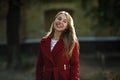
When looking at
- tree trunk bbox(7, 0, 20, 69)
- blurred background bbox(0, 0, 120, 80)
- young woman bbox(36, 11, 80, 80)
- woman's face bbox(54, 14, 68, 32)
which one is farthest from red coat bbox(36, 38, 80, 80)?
tree trunk bbox(7, 0, 20, 69)

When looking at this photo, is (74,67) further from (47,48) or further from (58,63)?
(47,48)

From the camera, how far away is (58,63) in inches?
222

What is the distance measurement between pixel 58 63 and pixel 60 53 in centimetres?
13

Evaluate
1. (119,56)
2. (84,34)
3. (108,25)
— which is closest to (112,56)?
(119,56)

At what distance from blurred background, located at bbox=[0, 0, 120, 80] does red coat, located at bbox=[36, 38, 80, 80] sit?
9.34 metres

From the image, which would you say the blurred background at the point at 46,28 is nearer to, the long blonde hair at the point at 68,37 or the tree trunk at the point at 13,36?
the tree trunk at the point at 13,36

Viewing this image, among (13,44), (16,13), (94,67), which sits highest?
(16,13)

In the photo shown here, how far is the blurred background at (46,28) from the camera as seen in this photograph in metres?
16.9

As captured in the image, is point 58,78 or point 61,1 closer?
point 58,78

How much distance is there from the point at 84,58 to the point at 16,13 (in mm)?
5590

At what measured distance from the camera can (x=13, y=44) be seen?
17031mm

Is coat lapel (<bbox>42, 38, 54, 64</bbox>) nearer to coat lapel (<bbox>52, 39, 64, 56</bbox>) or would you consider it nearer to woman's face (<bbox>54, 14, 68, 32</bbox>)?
coat lapel (<bbox>52, 39, 64, 56</bbox>)

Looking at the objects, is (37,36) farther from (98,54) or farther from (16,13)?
(16,13)

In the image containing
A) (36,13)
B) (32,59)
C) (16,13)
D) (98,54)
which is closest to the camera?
(16,13)
